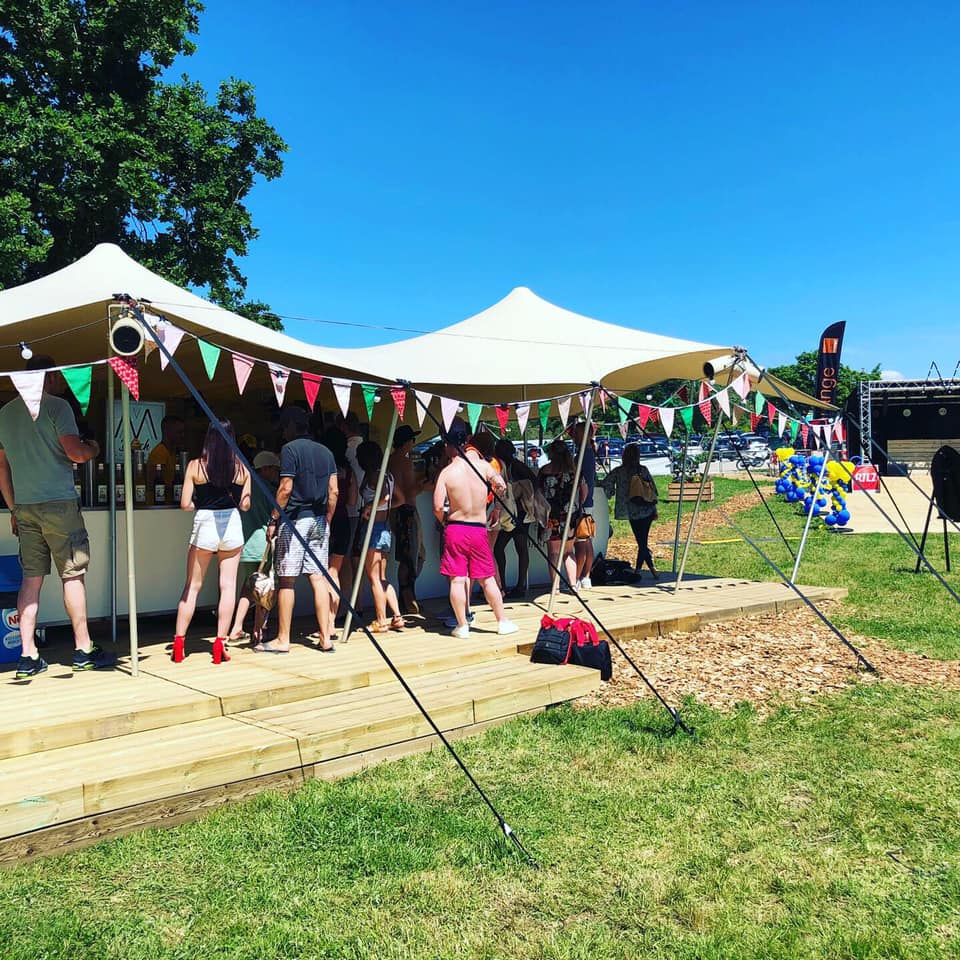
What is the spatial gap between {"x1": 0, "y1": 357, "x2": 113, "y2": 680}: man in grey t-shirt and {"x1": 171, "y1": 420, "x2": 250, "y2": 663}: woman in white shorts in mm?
728

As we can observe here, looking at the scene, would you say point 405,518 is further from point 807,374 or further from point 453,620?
point 807,374

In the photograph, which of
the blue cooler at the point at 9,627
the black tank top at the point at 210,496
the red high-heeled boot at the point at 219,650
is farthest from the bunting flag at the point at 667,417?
the blue cooler at the point at 9,627

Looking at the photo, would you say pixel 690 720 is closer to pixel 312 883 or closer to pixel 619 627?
pixel 619 627

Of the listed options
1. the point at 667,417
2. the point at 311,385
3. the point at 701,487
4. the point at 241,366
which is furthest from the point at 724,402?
the point at 241,366

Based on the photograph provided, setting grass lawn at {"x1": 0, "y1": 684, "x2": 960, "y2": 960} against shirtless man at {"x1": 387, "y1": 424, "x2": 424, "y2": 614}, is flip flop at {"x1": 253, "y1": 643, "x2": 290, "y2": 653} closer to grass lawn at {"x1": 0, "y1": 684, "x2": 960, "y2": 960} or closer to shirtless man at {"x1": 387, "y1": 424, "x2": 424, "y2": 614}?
shirtless man at {"x1": 387, "y1": 424, "x2": 424, "y2": 614}

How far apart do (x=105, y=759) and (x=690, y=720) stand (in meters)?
3.34

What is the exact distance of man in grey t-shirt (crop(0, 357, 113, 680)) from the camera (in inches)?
199

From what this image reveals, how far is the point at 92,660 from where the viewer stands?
17.9 ft

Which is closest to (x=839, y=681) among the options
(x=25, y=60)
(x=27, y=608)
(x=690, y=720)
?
(x=690, y=720)

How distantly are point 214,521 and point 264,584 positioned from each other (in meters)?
0.75

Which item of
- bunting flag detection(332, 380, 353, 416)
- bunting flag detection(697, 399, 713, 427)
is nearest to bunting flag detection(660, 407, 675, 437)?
bunting flag detection(697, 399, 713, 427)

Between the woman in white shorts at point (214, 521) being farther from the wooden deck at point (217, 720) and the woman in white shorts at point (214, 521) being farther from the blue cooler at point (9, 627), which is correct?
the blue cooler at point (9, 627)

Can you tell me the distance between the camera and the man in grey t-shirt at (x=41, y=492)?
5.06 meters

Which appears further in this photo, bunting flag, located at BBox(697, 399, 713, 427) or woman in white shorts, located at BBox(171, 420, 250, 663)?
bunting flag, located at BBox(697, 399, 713, 427)
